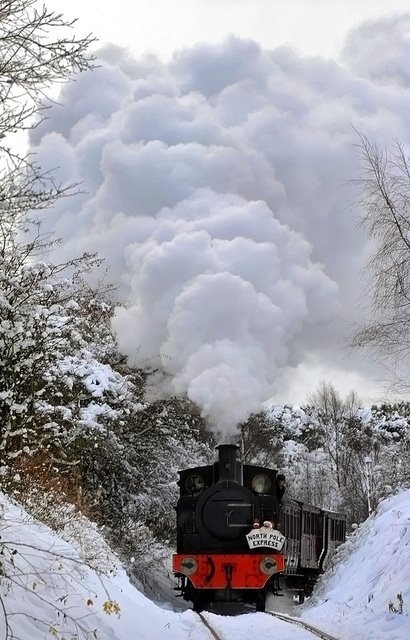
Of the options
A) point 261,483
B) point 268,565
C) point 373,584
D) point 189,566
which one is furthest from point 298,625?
point 261,483

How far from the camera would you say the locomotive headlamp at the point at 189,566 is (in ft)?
47.4

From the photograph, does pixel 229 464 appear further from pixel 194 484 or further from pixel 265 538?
pixel 265 538

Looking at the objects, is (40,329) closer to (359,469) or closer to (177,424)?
(177,424)

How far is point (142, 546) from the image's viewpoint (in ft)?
67.9

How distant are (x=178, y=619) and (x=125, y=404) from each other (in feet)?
22.1

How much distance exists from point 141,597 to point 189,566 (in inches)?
112

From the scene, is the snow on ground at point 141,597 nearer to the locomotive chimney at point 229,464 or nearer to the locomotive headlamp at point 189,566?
the locomotive headlamp at point 189,566

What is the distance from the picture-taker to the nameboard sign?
14.0 metres

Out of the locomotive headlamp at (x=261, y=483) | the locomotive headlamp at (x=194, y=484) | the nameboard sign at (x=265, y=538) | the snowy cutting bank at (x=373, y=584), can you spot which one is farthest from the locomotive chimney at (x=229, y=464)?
the snowy cutting bank at (x=373, y=584)

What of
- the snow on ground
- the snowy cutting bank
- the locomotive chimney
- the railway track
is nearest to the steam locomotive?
the locomotive chimney

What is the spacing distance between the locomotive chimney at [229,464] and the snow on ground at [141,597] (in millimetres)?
2498

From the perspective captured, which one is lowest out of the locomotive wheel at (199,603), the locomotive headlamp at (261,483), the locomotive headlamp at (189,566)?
the locomotive wheel at (199,603)

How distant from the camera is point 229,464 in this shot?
14734 mm

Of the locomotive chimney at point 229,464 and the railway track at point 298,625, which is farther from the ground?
the locomotive chimney at point 229,464
